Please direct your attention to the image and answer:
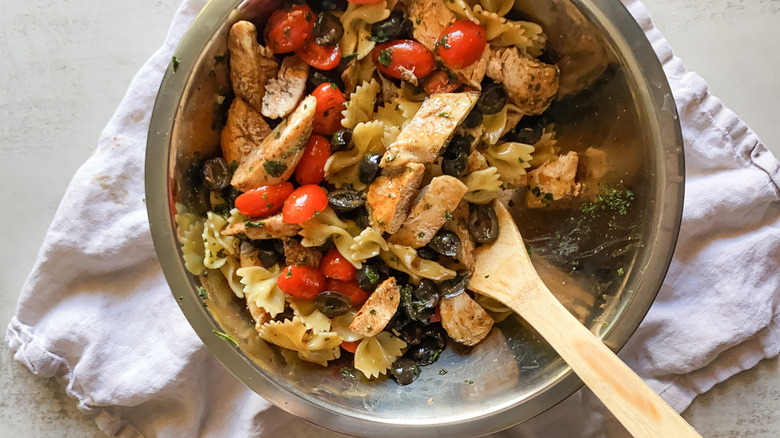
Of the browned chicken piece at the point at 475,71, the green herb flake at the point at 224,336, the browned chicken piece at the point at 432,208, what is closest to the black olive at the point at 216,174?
the green herb flake at the point at 224,336

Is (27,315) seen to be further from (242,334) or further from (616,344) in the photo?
(616,344)

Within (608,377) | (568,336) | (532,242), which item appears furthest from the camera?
(532,242)

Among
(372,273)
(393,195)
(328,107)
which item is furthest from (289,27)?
(372,273)

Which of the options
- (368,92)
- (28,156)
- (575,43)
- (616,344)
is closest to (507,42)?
(575,43)

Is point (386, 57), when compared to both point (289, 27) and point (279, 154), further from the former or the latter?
point (279, 154)

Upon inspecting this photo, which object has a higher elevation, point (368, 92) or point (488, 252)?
point (368, 92)

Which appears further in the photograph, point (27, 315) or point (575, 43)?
point (27, 315)
